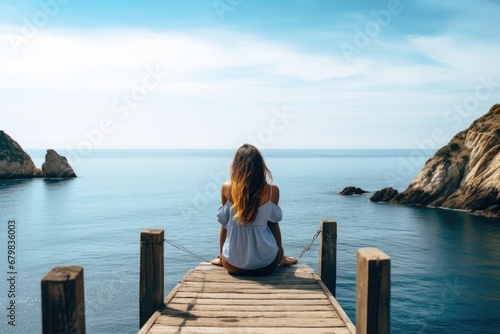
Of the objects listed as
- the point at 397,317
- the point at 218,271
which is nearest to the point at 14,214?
the point at 397,317

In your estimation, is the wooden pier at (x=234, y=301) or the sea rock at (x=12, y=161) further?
the sea rock at (x=12, y=161)

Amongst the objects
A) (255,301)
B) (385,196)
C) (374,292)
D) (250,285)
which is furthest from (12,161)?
(374,292)

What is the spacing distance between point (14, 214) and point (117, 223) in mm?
16245

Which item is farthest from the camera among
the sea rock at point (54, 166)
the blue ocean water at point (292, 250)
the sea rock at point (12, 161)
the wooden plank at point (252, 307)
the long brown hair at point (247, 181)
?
the sea rock at point (54, 166)

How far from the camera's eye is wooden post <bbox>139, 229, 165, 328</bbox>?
7508 mm

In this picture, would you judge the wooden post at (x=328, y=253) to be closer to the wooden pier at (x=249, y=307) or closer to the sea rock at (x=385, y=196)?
the wooden pier at (x=249, y=307)

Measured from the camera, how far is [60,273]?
15.5 feet

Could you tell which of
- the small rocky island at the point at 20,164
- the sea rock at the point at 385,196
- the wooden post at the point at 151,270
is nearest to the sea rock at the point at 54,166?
the small rocky island at the point at 20,164

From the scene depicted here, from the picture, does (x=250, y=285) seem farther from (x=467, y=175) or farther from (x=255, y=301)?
(x=467, y=175)

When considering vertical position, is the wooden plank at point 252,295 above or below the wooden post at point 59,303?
below

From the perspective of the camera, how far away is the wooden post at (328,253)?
974 centimetres

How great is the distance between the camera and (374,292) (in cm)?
519

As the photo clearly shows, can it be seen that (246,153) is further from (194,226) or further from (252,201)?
(194,226)

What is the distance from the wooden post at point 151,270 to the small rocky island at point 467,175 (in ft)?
149
